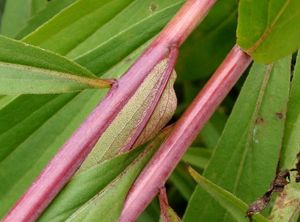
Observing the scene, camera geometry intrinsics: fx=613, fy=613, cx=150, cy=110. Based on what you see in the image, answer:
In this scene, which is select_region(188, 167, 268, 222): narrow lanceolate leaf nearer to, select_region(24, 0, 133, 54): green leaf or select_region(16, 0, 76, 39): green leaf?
select_region(24, 0, 133, 54): green leaf

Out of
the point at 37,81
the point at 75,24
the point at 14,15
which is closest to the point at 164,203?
the point at 37,81

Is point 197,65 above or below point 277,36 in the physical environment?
above

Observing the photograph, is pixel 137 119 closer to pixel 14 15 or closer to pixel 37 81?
pixel 37 81

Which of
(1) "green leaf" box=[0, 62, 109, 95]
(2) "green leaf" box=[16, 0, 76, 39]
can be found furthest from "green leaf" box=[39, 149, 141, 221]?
(2) "green leaf" box=[16, 0, 76, 39]

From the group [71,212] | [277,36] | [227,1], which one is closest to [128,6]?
[227,1]

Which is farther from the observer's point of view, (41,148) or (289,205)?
(41,148)

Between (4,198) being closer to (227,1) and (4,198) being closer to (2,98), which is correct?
(2,98)

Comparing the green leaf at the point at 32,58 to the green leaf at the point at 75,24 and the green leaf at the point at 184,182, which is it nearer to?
the green leaf at the point at 75,24

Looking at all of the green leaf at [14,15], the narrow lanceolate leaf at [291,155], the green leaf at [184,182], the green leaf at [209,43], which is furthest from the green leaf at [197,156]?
the green leaf at [14,15]
